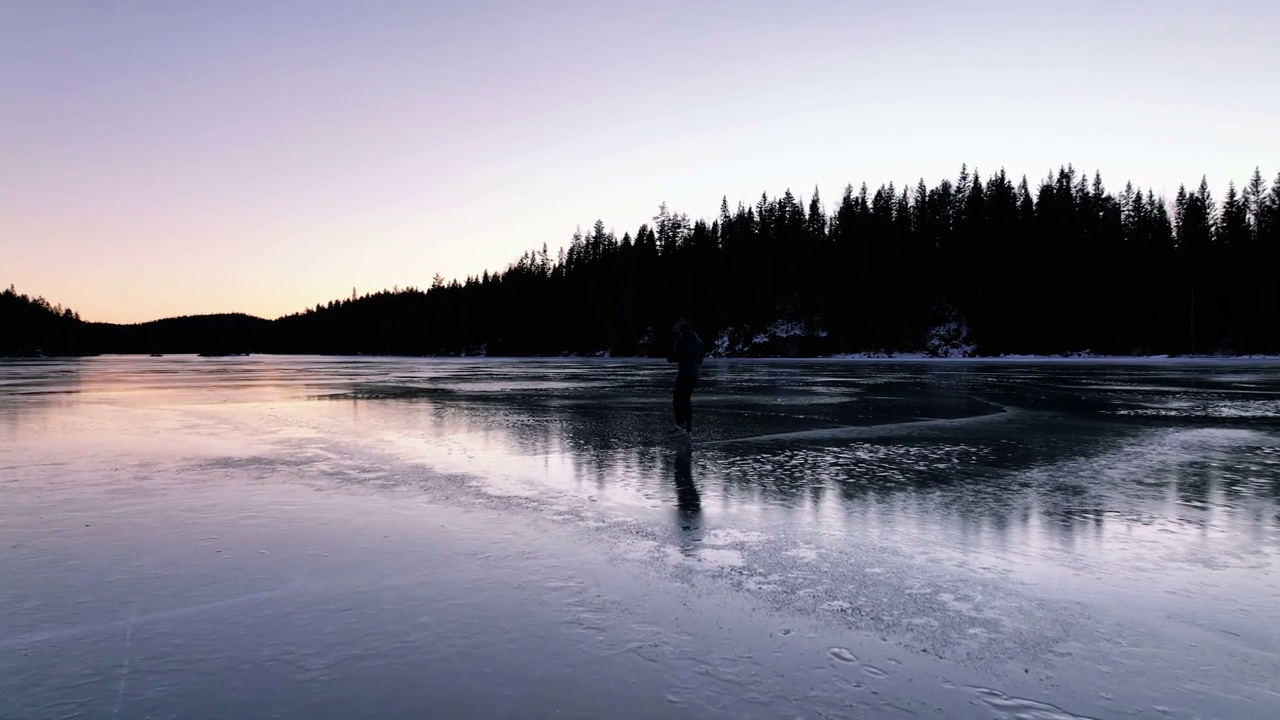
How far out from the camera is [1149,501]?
267 inches

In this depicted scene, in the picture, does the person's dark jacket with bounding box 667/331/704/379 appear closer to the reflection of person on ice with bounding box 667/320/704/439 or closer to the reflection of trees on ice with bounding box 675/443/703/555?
the reflection of person on ice with bounding box 667/320/704/439

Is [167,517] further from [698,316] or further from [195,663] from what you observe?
[698,316]

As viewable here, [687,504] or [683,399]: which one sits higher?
[683,399]

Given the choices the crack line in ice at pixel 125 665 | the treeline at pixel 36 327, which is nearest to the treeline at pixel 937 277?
the crack line in ice at pixel 125 665

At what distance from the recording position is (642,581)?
179 inches

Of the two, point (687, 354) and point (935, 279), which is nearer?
point (687, 354)

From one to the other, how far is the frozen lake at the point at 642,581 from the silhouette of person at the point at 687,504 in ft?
0.13

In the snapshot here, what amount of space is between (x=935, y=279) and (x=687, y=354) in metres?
79.7

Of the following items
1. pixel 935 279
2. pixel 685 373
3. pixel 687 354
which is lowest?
pixel 685 373

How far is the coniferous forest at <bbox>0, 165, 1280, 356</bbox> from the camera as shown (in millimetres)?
67250

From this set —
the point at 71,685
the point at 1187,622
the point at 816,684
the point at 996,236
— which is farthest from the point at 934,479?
the point at 996,236

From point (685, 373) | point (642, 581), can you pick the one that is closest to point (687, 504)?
point (642, 581)

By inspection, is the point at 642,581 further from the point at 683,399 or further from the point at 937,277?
the point at 937,277

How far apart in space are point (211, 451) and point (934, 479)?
10146 millimetres
